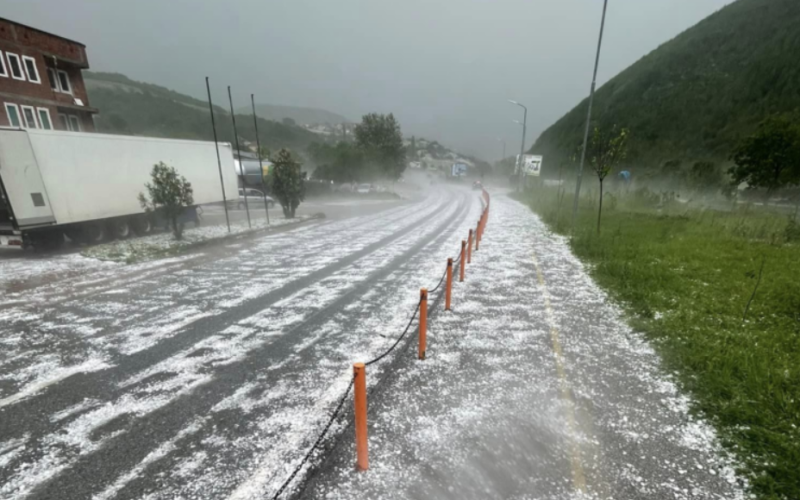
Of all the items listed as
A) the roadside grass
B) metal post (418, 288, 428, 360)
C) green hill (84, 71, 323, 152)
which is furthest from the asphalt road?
green hill (84, 71, 323, 152)

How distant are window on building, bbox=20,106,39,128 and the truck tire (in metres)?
15.8

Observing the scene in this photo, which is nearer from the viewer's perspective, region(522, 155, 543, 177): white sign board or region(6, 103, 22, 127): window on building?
region(6, 103, 22, 127): window on building

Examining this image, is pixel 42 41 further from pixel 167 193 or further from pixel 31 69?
pixel 167 193

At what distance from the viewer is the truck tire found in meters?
15.1

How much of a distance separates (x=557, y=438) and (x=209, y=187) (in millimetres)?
19967

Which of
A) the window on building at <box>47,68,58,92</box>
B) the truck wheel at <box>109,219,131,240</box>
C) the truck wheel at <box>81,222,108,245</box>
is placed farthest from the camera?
the window on building at <box>47,68,58,92</box>

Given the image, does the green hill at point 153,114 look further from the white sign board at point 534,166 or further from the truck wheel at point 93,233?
the truck wheel at point 93,233

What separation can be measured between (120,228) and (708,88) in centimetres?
9562

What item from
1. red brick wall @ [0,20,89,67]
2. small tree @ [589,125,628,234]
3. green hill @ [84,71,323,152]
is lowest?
small tree @ [589,125,628,234]

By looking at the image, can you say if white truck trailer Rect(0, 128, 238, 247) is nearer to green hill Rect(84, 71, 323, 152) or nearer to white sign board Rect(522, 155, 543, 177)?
white sign board Rect(522, 155, 543, 177)

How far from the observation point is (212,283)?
849 centimetres

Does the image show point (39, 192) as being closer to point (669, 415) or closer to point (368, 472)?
point (368, 472)

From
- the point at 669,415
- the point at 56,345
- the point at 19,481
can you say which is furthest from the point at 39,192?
the point at 669,415

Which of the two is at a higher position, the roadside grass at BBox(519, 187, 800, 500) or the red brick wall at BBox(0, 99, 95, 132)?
the red brick wall at BBox(0, 99, 95, 132)
